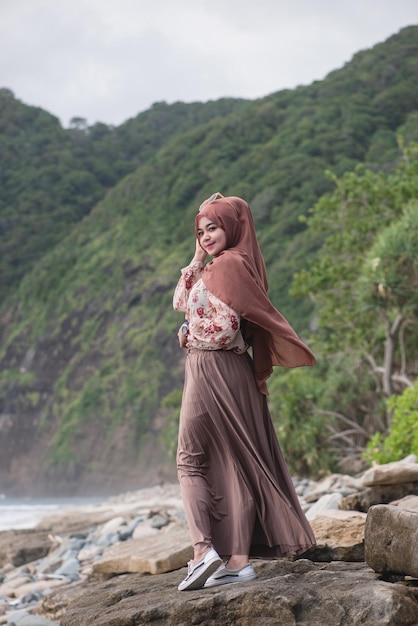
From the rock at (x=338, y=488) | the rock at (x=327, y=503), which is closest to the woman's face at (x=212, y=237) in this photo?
the rock at (x=327, y=503)

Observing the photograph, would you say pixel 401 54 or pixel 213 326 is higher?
pixel 401 54

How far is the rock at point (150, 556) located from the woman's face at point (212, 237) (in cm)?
204

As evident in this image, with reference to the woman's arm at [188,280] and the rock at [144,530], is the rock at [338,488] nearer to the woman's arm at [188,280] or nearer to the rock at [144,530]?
the rock at [144,530]

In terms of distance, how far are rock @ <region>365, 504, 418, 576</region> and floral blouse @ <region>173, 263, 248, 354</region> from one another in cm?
97

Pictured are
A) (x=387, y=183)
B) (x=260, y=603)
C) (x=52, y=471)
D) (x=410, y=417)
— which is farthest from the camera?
(x=52, y=471)

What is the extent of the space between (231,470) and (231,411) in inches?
10.0

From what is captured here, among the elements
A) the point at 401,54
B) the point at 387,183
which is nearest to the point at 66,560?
the point at 387,183

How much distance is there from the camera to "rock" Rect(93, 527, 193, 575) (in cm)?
518

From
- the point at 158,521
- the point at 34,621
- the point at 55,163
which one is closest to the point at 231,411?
the point at 34,621

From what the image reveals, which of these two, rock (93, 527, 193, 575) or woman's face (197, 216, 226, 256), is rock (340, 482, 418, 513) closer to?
rock (93, 527, 193, 575)

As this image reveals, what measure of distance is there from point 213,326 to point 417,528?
123cm

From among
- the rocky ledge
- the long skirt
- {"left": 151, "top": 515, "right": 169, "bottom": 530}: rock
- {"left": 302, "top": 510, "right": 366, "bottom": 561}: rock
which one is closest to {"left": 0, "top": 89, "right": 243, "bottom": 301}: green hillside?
{"left": 151, "top": 515, "right": 169, "bottom": 530}: rock

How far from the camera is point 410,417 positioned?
8.39 meters

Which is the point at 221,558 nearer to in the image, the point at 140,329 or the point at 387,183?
the point at 387,183
